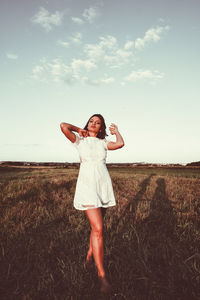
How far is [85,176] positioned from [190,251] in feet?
8.93

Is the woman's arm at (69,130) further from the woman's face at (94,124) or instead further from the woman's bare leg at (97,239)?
the woman's bare leg at (97,239)

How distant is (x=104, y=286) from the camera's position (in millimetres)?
2619

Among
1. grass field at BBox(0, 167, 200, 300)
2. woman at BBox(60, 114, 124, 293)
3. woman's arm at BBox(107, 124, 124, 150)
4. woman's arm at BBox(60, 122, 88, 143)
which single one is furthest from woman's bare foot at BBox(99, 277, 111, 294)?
woman's arm at BBox(60, 122, 88, 143)

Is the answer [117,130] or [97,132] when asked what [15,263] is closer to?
[97,132]

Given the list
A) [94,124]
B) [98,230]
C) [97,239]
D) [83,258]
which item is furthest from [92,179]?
[83,258]

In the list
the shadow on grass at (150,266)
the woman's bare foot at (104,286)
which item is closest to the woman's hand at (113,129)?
the shadow on grass at (150,266)

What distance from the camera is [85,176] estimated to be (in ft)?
9.89

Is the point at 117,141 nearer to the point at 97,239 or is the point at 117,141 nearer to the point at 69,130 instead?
the point at 69,130

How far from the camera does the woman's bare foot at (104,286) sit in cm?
258

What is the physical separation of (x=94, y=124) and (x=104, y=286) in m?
2.61

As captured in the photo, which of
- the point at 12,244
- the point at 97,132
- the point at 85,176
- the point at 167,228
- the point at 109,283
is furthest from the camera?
the point at 167,228

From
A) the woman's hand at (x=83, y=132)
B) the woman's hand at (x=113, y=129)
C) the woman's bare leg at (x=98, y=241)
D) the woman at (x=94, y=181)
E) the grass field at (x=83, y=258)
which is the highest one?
the woman's hand at (x=113, y=129)

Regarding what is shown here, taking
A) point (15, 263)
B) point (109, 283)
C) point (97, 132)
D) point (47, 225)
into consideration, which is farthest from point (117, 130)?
point (47, 225)

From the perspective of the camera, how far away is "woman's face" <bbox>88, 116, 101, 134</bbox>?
353cm
